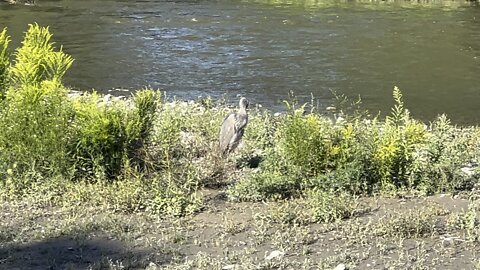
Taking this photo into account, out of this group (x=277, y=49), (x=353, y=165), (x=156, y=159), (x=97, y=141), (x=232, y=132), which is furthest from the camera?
(x=277, y=49)

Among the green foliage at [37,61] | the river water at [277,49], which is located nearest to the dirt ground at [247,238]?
the green foliage at [37,61]

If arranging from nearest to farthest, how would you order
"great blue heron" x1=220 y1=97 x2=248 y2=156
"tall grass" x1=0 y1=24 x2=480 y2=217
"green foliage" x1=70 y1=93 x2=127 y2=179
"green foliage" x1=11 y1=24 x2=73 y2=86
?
"tall grass" x1=0 y1=24 x2=480 y2=217 < "green foliage" x1=70 y1=93 x2=127 y2=179 < "green foliage" x1=11 y1=24 x2=73 y2=86 < "great blue heron" x1=220 y1=97 x2=248 y2=156

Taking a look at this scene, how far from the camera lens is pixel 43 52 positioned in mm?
7062

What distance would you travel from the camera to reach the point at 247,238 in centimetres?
539

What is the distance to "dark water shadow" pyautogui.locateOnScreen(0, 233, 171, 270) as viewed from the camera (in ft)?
16.2

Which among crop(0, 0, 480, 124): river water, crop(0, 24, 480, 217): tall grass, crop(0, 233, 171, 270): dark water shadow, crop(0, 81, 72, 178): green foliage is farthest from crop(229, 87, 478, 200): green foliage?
crop(0, 0, 480, 124): river water

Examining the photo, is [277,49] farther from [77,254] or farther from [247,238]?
[77,254]

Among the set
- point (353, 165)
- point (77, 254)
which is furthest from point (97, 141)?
point (353, 165)

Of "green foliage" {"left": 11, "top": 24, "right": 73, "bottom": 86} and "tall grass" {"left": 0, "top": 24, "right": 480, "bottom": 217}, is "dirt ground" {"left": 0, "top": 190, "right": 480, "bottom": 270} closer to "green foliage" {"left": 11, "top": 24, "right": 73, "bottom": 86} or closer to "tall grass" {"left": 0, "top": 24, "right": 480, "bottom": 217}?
"tall grass" {"left": 0, "top": 24, "right": 480, "bottom": 217}

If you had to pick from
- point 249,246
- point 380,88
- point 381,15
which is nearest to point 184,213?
point 249,246

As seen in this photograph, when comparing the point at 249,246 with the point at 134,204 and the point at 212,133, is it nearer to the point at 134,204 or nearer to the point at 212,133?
the point at 134,204

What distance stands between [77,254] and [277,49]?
12.8 metres

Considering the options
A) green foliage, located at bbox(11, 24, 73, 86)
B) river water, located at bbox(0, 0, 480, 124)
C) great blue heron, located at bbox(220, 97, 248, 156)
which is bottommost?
river water, located at bbox(0, 0, 480, 124)

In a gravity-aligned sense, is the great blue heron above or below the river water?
above
